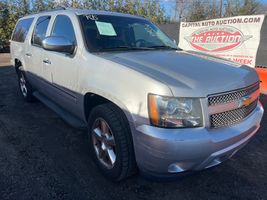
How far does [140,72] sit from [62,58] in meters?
1.53

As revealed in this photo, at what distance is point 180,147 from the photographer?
206 centimetres

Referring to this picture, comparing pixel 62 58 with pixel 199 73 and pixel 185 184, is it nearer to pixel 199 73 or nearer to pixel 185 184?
pixel 199 73

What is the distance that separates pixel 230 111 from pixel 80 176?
1.79 metres

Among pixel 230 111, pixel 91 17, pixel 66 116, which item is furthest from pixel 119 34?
pixel 230 111

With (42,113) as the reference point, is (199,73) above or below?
above

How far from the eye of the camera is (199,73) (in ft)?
8.00

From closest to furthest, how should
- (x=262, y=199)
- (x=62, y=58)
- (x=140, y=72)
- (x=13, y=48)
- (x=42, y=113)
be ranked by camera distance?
(x=140, y=72)
(x=262, y=199)
(x=62, y=58)
(x=42, y=113)
(x=13, y=48)

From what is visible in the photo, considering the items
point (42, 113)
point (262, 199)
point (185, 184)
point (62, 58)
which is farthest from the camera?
Result: point (42, 113)

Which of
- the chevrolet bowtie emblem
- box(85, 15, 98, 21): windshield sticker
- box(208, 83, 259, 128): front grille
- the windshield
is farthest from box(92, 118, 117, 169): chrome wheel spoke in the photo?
box(85, 15, 98, 21): windshield sticker

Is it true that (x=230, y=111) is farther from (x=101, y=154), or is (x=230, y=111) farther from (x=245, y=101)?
(x=101, y=154)

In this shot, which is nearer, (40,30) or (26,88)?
(40,30)

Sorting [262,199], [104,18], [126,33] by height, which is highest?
[104,18]

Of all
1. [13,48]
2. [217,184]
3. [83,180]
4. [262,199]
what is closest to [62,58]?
[83,180]

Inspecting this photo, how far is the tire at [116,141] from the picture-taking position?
2436mm
